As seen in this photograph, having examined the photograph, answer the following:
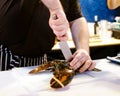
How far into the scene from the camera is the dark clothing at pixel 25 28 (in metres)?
1.40

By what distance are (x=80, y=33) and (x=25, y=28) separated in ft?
1.11

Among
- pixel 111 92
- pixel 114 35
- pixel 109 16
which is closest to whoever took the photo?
pixel 111 92

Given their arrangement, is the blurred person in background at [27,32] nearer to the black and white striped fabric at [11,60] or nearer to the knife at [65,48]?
the black and white striped fabric at [11,60]

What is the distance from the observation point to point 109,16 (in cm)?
336

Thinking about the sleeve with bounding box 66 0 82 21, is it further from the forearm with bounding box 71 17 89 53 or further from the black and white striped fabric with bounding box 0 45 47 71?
the black and white striped fabric with bounding box 0 45 47 71

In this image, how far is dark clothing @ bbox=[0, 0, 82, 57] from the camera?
1.40 m

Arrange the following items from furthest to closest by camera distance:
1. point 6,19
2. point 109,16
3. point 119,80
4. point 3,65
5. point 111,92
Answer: point 109,16 < point 3,65 < point 6,19 < point 119,80 < point 111,92

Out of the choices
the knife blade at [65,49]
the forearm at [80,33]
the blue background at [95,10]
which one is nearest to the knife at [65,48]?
the knife blade at [65,49]

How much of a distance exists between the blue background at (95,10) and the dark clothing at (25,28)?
5.56 feet

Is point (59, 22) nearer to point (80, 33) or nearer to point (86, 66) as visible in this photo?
point (86, 66)

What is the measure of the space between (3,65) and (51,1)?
0.69 m

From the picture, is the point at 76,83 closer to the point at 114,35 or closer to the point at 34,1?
the point at 34,1

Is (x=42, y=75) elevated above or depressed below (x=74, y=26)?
below

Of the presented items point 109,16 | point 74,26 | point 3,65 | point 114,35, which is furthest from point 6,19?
point 109,16
